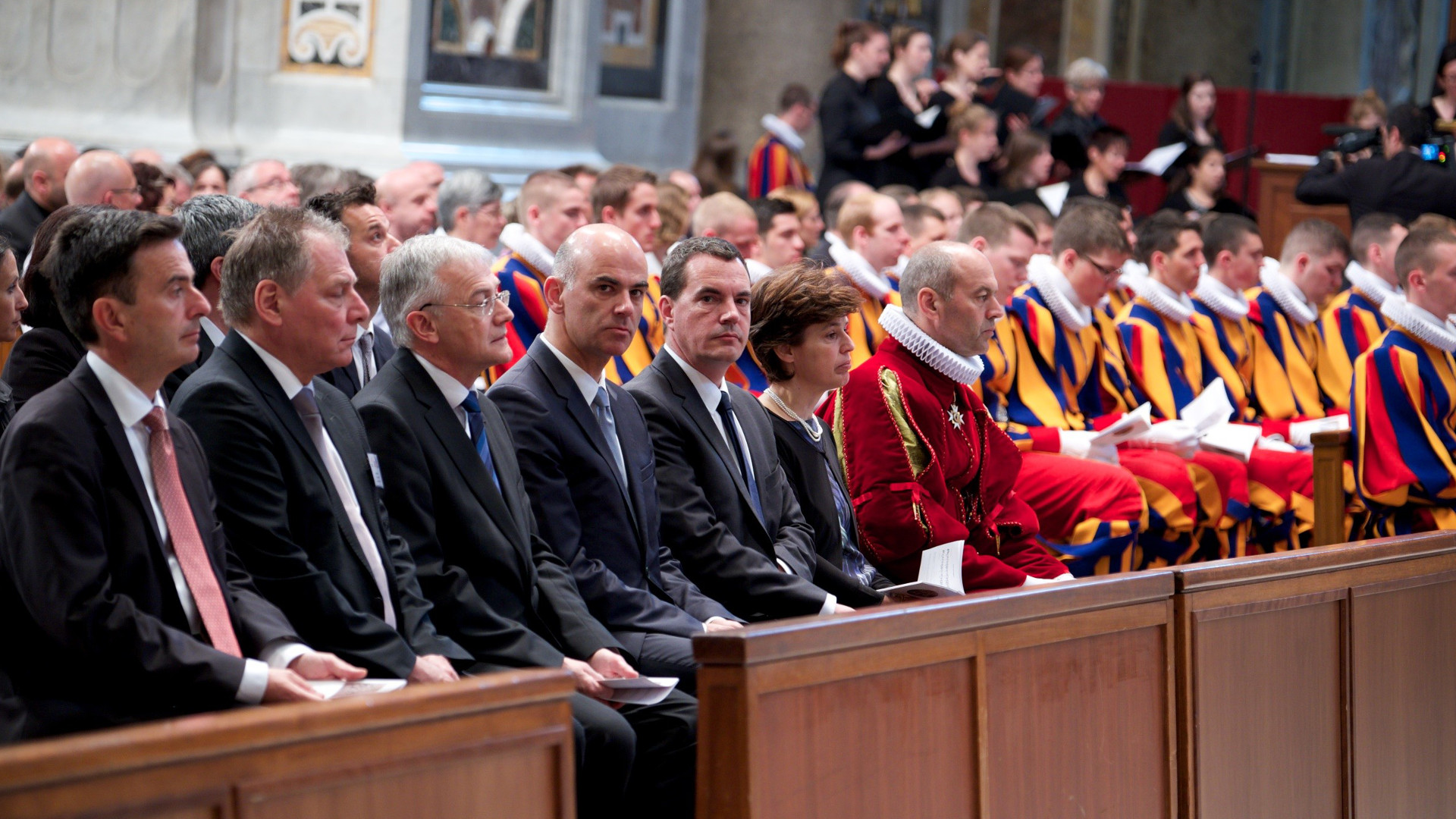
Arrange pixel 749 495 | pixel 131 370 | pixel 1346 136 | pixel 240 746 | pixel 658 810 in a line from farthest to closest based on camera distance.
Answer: pixel 1346 136 → pixel 749 495 → pixel 658 810 → pixel 131 370 → pixel 240 746

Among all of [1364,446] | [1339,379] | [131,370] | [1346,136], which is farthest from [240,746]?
[1346,136]

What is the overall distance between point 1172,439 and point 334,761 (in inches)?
175

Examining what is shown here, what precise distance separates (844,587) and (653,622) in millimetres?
676

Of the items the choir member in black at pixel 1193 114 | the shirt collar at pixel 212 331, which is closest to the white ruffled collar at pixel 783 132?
the choir member in black at pixel 1193 114

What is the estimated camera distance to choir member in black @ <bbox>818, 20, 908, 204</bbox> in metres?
9.44

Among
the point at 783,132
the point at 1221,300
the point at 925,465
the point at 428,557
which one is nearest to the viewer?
the point at 428,557

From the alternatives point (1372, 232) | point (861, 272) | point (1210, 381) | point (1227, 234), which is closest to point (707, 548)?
point (861, 272)

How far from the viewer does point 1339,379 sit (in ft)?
23.4

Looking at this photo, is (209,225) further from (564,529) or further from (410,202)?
(410,202)

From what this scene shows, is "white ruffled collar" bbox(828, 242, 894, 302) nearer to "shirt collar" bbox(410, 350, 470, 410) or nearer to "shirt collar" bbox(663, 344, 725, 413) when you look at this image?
"shirt collar" bbox(663, 344, 725, 413)

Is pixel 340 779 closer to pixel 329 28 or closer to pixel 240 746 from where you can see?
pixel 240 746

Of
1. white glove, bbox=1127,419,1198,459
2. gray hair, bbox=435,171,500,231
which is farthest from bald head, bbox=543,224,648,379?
gray hair, bbox=435,171,500,231

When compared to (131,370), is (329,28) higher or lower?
higher

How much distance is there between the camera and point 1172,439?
19.1 ft
